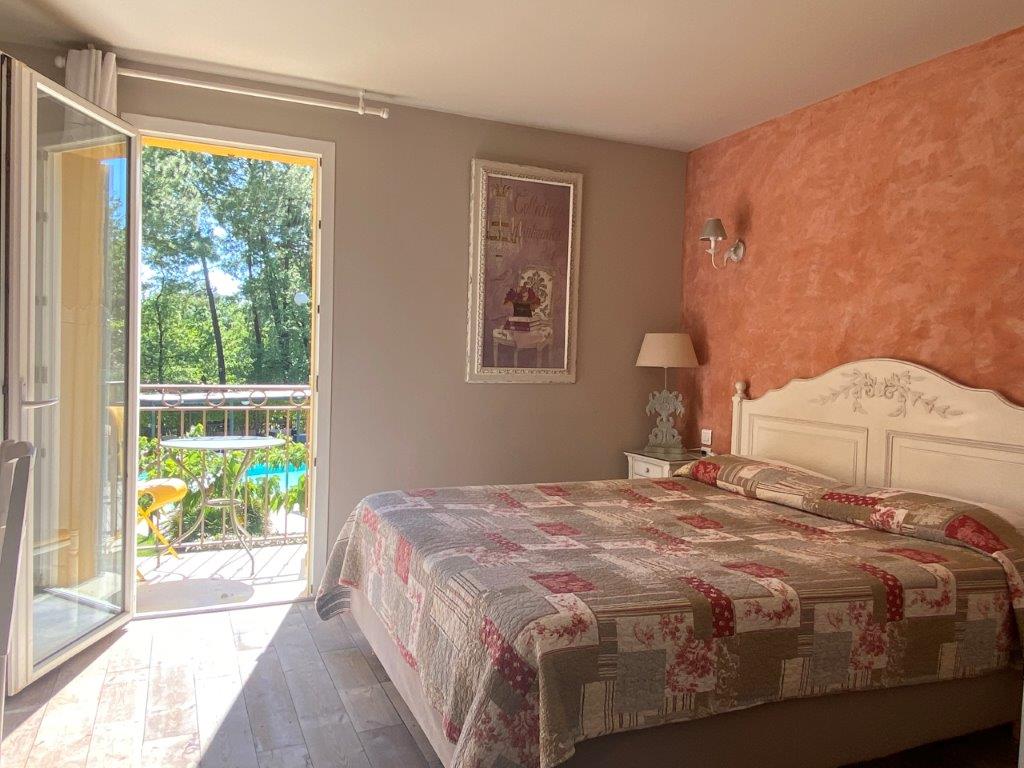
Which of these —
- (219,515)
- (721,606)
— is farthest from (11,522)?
(219,515)

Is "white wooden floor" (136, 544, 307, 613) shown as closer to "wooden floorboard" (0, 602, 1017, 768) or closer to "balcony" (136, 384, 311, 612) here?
"balcony" (136, 384, 311, 612)

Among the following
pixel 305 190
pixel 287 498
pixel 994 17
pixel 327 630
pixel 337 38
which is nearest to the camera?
pixel 994 17

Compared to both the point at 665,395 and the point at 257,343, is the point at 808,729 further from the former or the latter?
the point at 257,343

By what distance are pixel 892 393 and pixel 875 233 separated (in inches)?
29.4

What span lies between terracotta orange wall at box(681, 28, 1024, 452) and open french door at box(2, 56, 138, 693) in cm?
311

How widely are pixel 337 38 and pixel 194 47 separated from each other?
67 centimetres

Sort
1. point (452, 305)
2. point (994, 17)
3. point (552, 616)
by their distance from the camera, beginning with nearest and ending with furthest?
point (552, 616) → point (994, 17) → point (452, 305)

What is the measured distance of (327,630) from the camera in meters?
3.30

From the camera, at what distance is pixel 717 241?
4.11 meters

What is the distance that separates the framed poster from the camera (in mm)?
4035

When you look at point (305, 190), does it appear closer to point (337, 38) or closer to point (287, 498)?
point (287, 498)

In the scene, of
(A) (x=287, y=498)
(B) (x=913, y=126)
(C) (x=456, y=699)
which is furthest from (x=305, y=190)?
(C) (x=456, y=699)

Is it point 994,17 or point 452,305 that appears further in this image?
point 452,305

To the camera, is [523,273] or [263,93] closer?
[263,93]
